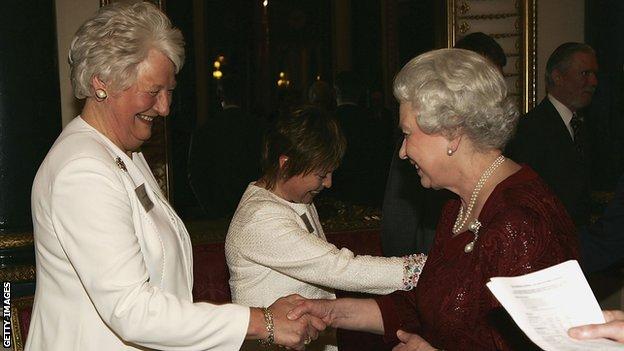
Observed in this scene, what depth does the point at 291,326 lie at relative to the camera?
248 centimetres

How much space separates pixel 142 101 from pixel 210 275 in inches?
100

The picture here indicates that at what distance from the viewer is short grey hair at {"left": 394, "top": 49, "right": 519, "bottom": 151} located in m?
2.32

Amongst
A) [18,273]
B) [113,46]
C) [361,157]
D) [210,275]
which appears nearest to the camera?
[113,46]

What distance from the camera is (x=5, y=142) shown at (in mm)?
4496

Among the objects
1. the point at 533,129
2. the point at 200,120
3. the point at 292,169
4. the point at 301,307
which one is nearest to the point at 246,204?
the point at 292,169

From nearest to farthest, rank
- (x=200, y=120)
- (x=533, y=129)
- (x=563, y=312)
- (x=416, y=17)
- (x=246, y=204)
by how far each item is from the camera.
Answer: (x=563, y=312) → (x=246, y=204) → (x=533, y=129) → (x=416, y=17) → (x=200, y=120)

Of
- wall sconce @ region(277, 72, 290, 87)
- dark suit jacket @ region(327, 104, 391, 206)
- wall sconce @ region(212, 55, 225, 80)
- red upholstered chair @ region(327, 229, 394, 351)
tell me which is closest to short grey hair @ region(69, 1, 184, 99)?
red upholstered chair @ region(327, 229, 394, 351)

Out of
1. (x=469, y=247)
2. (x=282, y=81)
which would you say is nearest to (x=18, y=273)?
(x=469, y=247)

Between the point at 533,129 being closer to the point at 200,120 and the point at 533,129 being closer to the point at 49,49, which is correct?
the point at 49,49

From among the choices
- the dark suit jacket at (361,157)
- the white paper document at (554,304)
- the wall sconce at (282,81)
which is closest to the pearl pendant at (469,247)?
the white paper document at (554,304)

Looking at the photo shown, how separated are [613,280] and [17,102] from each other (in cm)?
433

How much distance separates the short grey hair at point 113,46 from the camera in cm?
228

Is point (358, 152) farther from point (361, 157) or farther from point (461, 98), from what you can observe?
point (461, 98)

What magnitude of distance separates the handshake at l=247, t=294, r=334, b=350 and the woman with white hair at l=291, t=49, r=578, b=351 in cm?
4
